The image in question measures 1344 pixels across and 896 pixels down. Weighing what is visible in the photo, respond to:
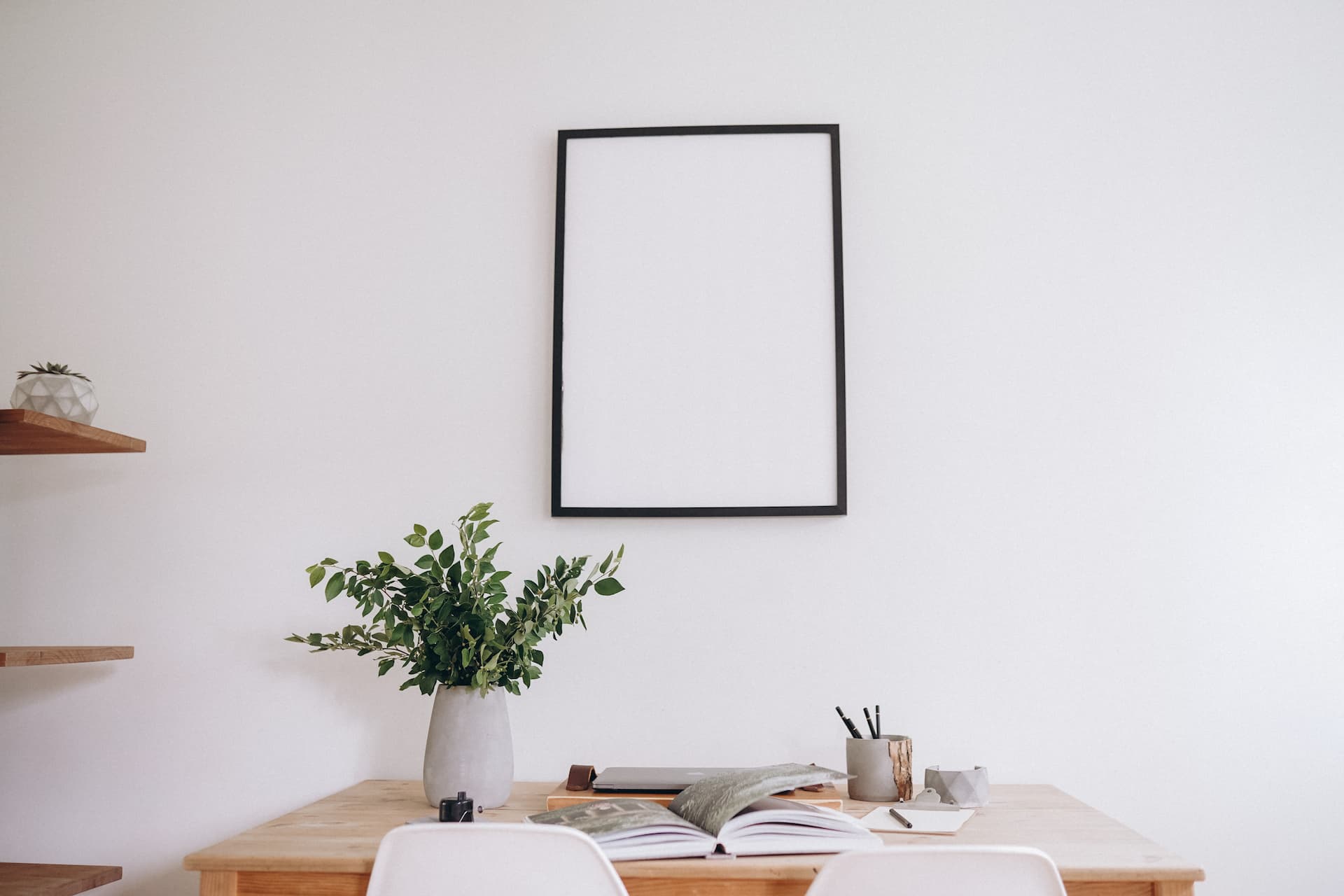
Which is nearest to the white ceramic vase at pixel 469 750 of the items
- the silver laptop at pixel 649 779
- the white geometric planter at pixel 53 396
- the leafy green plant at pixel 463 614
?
the leafy green plant at pixel 463 614

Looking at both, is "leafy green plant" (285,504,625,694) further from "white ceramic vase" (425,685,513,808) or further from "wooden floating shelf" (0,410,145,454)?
"wooden floating shelf" (0,410,145,454)

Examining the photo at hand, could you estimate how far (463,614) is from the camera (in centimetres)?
142

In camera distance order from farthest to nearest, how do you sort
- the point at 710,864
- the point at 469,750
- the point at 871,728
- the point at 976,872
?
1. the point at 871,728
2. the point at 469,750
3. the point at 710,864
4. the point at 976,872

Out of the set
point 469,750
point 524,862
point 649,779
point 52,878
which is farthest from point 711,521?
point 52,878

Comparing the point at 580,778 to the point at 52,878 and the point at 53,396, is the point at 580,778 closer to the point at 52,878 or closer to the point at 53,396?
the point at 52,878

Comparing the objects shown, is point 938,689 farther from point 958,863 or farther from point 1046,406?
point 958,863

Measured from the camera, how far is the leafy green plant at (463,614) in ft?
4.62

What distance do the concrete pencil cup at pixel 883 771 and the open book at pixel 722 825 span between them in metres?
0.25

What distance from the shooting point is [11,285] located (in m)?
1.88

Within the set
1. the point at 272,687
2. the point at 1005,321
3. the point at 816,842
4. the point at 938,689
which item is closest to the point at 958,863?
the point at 816,842

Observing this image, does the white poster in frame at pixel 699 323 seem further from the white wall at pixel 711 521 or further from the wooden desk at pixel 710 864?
the wooden desk at pixel 710 864

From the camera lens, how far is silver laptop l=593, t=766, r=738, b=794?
1.38 meters

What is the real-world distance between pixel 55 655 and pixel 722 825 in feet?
3.73

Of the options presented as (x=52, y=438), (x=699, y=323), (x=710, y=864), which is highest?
(x=699, y=323)
